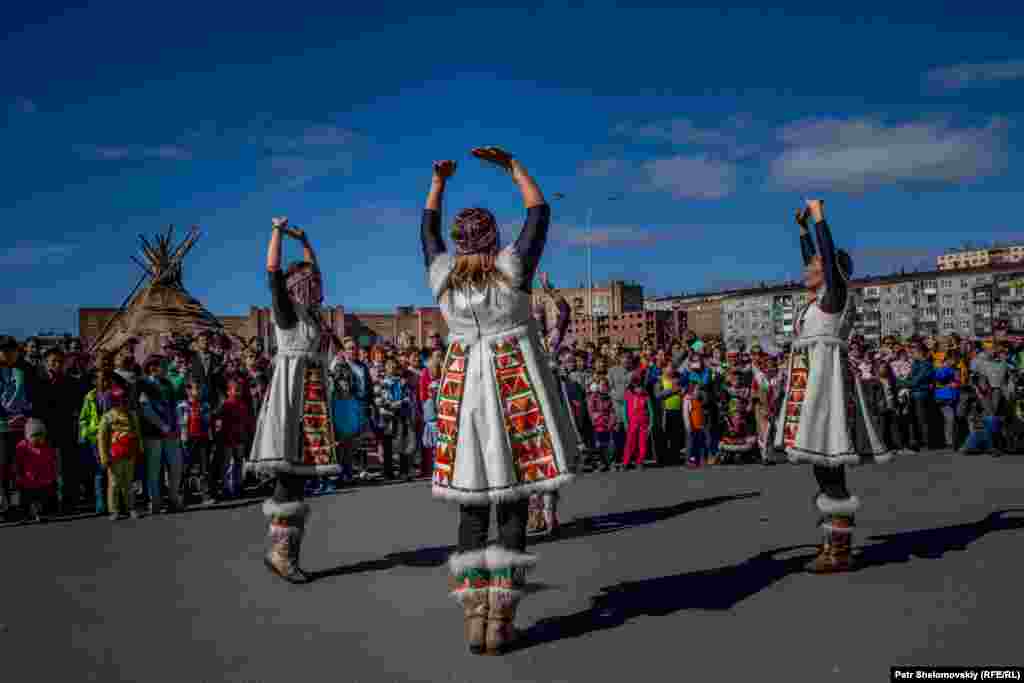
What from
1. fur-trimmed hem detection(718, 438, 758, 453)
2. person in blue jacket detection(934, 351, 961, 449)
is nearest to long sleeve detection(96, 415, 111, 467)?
fur-trimmed hem detection(718, 438, 758, 453)

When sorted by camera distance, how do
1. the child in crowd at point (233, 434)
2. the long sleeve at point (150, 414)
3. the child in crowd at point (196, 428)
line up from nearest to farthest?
the long sleeve at point (150, 414)
the child in crowd at point (196, 428)
the child in crowd at point (233, 434)

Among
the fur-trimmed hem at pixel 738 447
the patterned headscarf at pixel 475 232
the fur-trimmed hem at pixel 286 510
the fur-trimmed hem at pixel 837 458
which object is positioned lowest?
the fur-trimmed hem at pixel 738 447

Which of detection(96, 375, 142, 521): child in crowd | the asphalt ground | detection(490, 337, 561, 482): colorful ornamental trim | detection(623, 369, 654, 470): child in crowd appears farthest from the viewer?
detection(623, 369, 654, 470): child in crowd

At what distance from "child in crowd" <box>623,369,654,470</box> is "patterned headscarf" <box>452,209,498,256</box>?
10367 millimetres

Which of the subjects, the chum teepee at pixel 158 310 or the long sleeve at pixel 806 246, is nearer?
the long sleeve at pixel 806 246

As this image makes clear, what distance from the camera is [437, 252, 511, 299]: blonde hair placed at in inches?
187

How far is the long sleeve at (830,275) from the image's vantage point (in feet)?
19.9

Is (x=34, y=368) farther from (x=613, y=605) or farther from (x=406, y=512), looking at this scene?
(x=613, y=605)

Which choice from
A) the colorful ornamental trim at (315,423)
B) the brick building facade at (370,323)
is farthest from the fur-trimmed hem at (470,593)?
the brick building facade at (370,323)

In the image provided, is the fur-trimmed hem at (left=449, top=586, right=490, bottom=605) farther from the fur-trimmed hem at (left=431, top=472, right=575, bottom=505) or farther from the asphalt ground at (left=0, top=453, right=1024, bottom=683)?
the fur-trimmed hem at (left=431, top=472, right=575, bottom=505)

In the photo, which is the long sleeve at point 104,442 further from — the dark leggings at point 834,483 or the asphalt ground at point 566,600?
the dark leggings at point 834,483

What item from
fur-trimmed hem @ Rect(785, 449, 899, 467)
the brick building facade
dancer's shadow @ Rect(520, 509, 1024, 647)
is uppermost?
the brick building facade

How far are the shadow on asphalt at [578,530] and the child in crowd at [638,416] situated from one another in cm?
450

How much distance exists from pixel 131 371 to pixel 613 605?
8.65 metres
